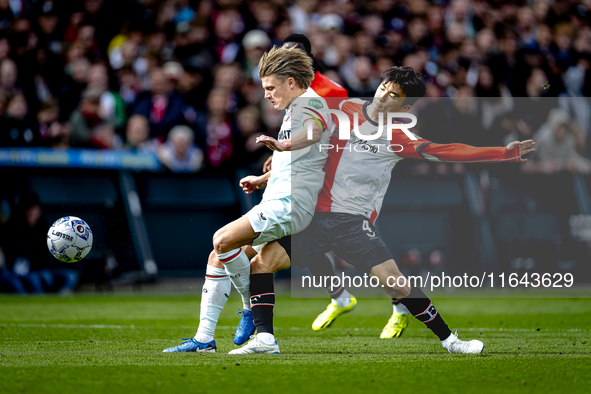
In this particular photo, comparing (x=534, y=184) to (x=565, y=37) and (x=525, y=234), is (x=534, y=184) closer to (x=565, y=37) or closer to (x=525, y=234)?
(x=525, y=234)

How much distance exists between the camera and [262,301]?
502 centimetres

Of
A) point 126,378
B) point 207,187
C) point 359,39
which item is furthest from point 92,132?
point 126,378

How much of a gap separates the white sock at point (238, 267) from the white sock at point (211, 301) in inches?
3.4

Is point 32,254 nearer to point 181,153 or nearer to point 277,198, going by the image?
point 181,153

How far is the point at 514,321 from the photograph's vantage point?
25.2 ft

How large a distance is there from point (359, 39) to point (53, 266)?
6.81 meters

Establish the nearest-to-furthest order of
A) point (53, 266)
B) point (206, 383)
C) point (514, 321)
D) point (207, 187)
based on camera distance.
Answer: point (206, 383) < point (514, 321) < point (53, 266) < point (207, 187)

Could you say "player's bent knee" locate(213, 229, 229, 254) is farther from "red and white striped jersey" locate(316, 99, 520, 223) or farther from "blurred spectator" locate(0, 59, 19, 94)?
"blurred spectator" locate(0, 59, 19, 94)

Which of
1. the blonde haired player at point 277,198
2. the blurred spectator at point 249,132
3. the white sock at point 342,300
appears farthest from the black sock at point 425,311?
the blurred spectator at point 249,132

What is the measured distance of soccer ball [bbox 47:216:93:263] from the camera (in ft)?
18.8

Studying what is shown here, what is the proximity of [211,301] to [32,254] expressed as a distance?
17.4ft

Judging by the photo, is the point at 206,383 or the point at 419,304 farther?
the point at 419,304

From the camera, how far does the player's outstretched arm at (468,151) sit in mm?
4992

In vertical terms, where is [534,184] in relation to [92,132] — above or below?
below
